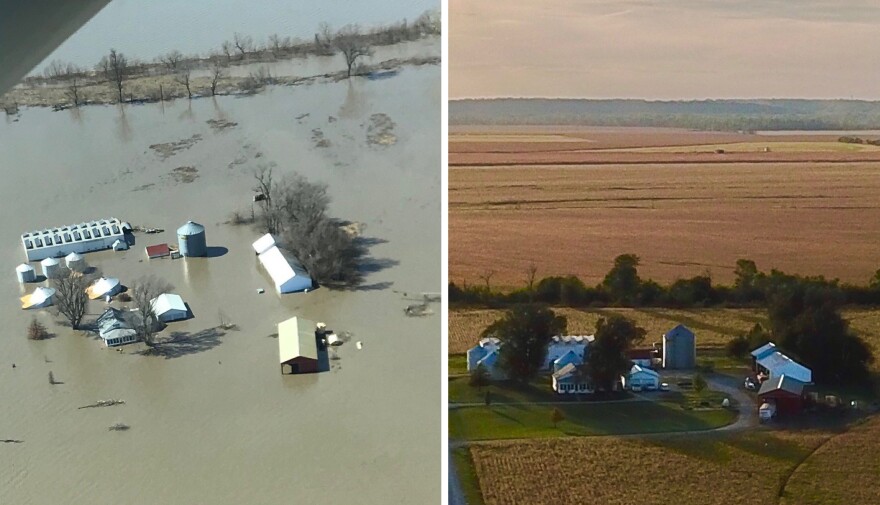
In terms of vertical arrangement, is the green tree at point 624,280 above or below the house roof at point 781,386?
above

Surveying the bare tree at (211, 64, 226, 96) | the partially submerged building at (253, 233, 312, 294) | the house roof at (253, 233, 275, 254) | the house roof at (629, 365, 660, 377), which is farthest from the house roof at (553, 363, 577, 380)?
the bare tree at (211, 64, 226, 96)

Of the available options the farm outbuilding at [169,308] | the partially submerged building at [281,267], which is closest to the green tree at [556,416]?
the partially submerged building at [281,267]

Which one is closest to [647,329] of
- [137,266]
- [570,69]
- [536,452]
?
[536,452]

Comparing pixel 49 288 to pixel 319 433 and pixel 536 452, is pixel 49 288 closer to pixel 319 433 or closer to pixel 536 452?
pixel 319 433

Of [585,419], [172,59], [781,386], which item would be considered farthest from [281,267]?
[781,386]

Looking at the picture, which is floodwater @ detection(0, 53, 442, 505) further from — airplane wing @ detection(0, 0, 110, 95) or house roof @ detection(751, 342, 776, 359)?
airplane wing @ detection(0, 0, 110, 95)

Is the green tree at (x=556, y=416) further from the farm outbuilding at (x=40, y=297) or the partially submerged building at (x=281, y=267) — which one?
the farm outbuilding at (x=40, y=297)
